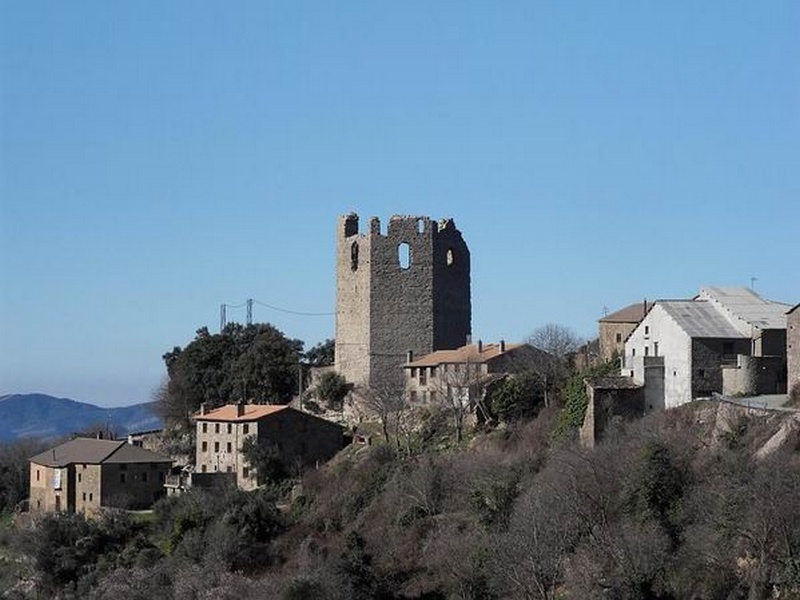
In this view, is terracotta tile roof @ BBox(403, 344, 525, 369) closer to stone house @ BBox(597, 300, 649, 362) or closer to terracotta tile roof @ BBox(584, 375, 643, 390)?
stone house @ BBox(597, 300, 649, 362)

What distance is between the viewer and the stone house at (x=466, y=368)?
52.1 metres

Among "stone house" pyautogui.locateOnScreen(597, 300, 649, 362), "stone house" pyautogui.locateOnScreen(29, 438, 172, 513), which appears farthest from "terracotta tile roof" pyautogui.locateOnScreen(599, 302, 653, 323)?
"stone house" pyautogui.locateOnScreen(29, 438, 172, 513)

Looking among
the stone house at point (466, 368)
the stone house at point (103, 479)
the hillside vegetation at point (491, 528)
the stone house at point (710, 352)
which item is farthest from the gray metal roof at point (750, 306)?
the stone house at point (103, 479)

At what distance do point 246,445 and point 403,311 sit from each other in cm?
845

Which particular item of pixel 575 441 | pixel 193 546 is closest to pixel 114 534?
pixel 193 546

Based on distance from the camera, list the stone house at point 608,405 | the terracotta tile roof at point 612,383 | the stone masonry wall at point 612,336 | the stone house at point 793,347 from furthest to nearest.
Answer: the stone masonry wall at point 612,336, the terracotta tile roof at point 612,383, the stone house at point 608,405, the stone house at point 793,347

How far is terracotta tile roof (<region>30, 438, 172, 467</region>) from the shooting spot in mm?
56031

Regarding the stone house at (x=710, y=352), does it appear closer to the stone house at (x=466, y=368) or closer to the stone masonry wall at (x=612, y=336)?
the stone masonry wall at (x=612, y=336)

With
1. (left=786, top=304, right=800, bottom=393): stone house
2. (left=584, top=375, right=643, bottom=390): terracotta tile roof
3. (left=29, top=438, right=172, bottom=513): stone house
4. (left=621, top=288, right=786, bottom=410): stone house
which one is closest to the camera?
(left=786, top=304, right=800, bottom=393): stone house

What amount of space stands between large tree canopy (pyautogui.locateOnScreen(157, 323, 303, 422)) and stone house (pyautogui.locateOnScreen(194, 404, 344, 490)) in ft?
18.9

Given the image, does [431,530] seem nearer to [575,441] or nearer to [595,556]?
[575,441]

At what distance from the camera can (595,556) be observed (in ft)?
120

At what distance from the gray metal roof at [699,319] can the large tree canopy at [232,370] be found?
2139 centimetres

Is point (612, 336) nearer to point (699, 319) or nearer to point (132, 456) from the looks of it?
point (699, 319)
